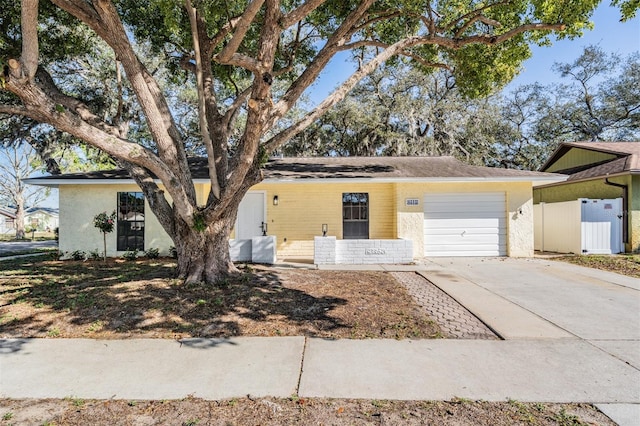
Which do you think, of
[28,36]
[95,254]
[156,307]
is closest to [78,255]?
[95,254]

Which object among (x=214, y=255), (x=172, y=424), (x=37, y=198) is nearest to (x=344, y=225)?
(x=214, y=255)

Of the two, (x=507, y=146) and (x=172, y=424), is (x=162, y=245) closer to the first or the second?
(x=172, y=424)

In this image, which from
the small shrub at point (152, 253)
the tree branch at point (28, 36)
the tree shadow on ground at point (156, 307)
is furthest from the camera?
the small shrub at point (152, 253)

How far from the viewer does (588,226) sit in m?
10.6

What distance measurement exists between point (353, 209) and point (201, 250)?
6.07m

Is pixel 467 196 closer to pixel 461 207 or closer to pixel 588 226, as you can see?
pixel 461 207

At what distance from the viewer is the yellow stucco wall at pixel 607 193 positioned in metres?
10.7

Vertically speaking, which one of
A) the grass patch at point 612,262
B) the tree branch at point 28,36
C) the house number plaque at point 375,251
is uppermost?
the tree branch at point 28,36

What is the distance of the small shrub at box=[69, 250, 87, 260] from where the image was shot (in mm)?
10242

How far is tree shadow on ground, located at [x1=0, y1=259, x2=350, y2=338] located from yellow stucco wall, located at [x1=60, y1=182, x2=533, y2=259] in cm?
353

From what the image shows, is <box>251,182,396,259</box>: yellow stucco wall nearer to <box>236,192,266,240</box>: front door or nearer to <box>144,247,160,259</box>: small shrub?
<box>236,192,266,240</box>: front door

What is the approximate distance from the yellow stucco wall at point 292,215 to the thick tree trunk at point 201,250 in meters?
4.32

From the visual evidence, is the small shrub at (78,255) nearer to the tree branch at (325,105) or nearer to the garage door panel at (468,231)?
the tree branch at (325,105)

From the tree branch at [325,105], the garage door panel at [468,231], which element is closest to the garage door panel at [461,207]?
the garage door panel at [468,231]
